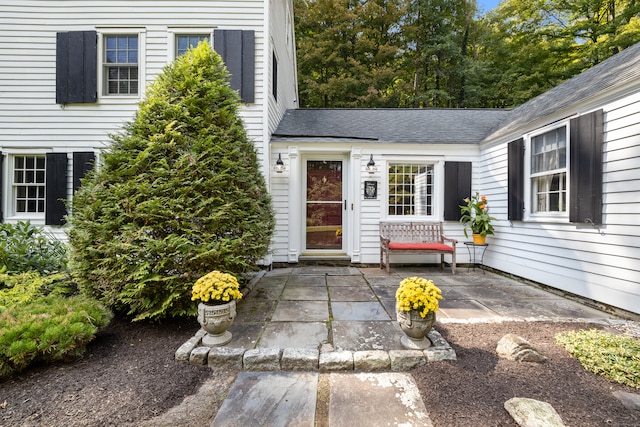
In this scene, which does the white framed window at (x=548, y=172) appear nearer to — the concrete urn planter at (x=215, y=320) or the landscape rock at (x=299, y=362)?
the landscape rock at (x=299, y=362)

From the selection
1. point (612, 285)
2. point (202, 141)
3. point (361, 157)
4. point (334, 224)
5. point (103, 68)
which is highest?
point (103, 68)

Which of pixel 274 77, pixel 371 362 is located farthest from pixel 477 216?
pixel 274 77

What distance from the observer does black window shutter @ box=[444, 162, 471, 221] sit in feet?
Answer: 17.9

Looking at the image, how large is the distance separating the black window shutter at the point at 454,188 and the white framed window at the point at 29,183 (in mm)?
7848

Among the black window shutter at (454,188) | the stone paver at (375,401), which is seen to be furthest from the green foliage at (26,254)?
the black window shutter at (454,188)

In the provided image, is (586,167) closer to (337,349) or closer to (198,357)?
(337,349)

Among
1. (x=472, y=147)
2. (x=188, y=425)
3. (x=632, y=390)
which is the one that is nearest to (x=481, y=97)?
(x=472, y=147)

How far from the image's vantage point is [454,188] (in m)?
→ 5.46

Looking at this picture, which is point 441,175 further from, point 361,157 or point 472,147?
point 361,157

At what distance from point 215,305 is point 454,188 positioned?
4.94 m

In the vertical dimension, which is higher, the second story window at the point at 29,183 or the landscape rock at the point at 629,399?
the second story window at the point at 29,183

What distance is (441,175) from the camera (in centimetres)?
552

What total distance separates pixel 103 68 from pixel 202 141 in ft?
14.5

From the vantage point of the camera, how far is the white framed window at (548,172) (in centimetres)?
378
